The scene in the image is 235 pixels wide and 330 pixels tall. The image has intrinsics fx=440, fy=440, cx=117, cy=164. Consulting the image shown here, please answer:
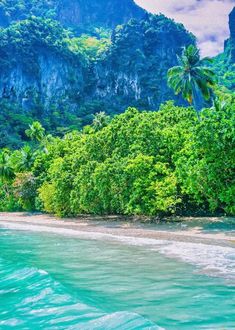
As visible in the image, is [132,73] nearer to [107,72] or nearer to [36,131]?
[107,72]

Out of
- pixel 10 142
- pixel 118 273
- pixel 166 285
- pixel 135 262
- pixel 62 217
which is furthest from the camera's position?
pixel 10 142

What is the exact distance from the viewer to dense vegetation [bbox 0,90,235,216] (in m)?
25.4

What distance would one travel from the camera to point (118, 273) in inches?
666

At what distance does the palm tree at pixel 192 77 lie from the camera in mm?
39438

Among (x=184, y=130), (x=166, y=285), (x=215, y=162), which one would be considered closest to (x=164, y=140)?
(x=184, y=130)

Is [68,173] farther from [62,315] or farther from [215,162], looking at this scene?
[62,315]

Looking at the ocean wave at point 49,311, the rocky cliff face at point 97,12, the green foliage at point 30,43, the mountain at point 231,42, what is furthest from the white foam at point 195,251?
the rocky cliff face at point 97,12

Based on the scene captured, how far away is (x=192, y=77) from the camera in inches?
1555

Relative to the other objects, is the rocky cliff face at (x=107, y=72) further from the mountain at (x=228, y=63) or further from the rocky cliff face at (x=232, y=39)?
the mountain at (x=228, y=63)

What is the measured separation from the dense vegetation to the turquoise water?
5444mm

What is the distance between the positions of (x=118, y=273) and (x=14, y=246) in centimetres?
1112

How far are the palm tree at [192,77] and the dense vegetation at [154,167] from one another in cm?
216

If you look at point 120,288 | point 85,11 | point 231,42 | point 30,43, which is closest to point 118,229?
point 120,288

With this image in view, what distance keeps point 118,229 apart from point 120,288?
51.1ft
